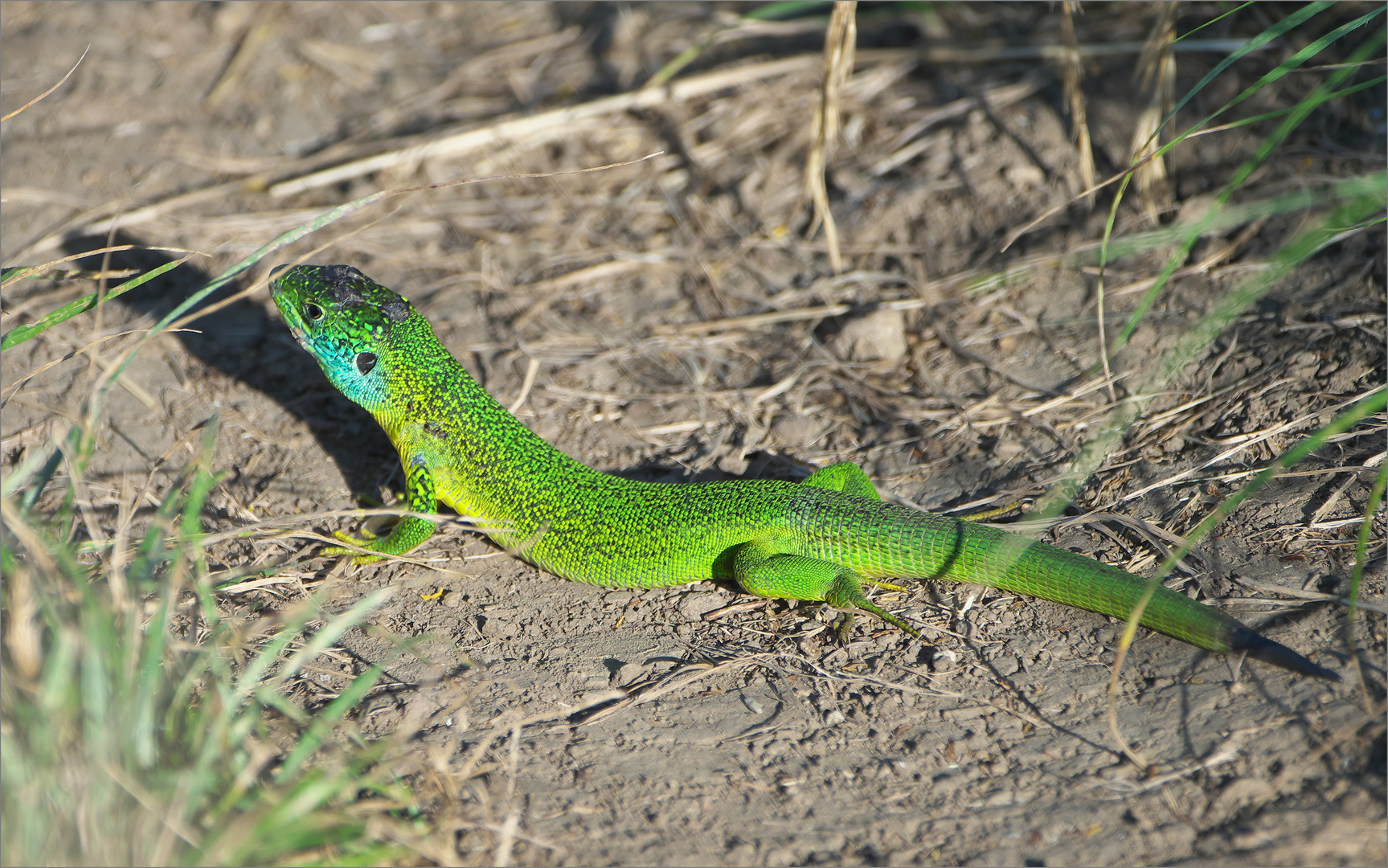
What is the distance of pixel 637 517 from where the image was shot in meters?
3.57

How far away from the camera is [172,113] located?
20.7 ft

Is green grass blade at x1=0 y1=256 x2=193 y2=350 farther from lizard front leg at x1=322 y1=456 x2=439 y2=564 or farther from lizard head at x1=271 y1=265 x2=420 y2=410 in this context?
lizard front leg at x1=322 y1=456 x2=439 y2=564

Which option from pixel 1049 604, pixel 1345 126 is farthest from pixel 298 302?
pixel 1345 126

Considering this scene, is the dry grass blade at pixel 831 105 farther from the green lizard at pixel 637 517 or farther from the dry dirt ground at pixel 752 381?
the green lizard at pixel 637 517

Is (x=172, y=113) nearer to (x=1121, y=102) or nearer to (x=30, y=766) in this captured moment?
(x=30, y=766)

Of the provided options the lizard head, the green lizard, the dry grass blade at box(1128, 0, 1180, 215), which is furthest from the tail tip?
the lizard head

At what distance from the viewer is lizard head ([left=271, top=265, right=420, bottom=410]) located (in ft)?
12.6

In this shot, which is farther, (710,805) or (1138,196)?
(1138,196)

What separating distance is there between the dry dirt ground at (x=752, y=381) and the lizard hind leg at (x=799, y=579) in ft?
0.37

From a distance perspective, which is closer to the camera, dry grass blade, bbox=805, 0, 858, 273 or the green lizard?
the green lizard

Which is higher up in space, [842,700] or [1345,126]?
[1345,126]

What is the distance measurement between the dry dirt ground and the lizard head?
1.79 feet

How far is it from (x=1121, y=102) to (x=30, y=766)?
18.9 feet

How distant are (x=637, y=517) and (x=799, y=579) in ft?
2.22
